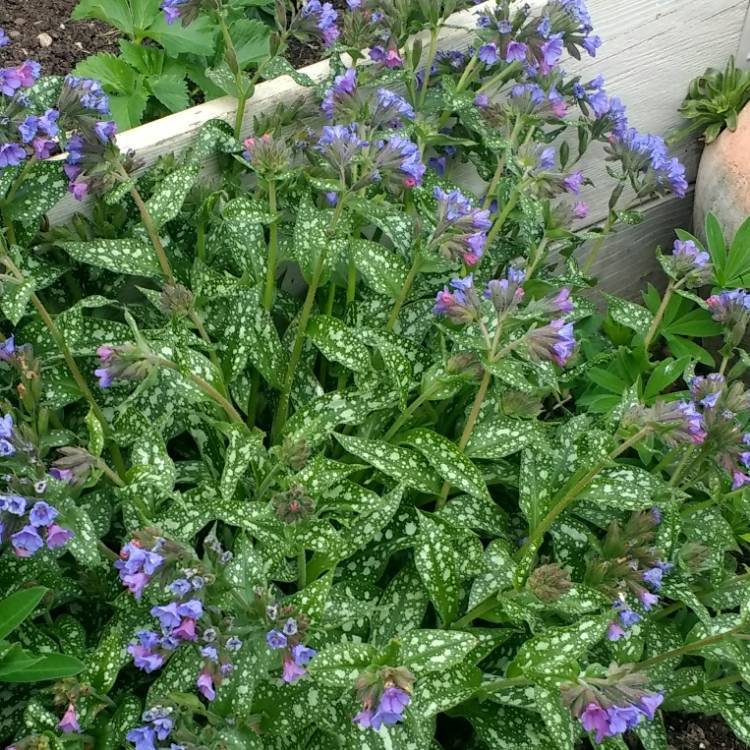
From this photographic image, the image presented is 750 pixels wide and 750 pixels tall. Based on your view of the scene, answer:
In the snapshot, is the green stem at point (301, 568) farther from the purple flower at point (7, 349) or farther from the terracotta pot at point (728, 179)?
the terracotta pot at point (728, 179)

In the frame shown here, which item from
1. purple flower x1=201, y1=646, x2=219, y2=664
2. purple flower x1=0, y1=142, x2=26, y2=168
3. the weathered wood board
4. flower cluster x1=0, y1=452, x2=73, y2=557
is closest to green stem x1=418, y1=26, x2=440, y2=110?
the weathered wood board

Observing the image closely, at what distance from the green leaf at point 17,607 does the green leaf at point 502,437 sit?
640 millimetres

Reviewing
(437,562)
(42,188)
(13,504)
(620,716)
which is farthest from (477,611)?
(42,188)

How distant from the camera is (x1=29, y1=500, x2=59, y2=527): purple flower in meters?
1.08

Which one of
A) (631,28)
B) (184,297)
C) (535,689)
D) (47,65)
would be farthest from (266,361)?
(631,28)

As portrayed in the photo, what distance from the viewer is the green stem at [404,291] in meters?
1.38

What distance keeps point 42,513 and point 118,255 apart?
0.47 m

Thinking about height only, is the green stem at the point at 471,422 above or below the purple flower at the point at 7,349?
below

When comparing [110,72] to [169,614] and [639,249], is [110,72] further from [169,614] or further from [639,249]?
[639,249]

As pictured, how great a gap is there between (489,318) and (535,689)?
1.69 feet

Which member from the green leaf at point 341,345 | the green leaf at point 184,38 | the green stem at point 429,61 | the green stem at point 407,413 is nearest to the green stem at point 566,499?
the green stem at point 407,413

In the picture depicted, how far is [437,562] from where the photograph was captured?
132 centimetres

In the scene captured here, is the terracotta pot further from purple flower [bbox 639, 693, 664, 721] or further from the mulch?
purple flower [bbox 639, 693, 664, 721]

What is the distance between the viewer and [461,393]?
5.31ft
